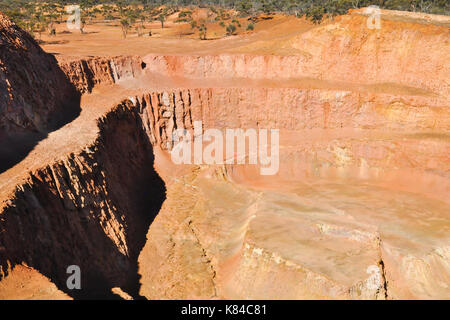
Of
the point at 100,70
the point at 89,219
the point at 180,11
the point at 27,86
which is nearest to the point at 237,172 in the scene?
the point at 89,219

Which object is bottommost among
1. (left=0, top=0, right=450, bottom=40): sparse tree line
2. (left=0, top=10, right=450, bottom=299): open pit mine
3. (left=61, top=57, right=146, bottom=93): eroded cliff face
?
(left=0, top=10, right=450, bottom=299): open pit mine

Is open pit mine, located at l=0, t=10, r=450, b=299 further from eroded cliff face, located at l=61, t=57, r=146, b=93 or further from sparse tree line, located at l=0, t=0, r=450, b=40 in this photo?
sparse tree line, located at l=0, t=0, r=450, b=40

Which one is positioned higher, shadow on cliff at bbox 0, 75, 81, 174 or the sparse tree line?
the sparse tree line

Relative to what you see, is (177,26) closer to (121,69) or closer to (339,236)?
(121,69)

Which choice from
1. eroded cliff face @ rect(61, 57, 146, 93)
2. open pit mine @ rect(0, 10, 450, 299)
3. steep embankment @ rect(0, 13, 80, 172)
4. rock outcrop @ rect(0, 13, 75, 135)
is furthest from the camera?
eroded cliff face @ rect(61, 57, 146, 93)

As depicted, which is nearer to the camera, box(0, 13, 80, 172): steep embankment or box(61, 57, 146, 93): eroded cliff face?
box(0, 13, 80, 172): steep embankment

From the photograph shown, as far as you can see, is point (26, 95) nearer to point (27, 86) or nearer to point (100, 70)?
point (27, 86)

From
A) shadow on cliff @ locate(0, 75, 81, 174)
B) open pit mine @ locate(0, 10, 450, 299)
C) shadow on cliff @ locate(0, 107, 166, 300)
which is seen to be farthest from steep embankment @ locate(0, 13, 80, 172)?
shadow on cliff @ locate(0, 107, 166, 300)
